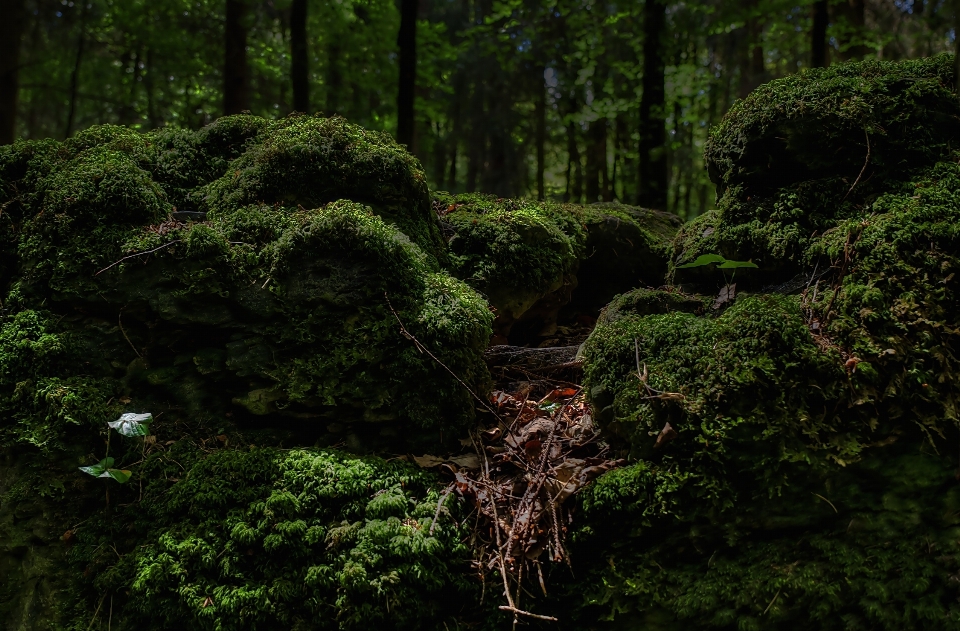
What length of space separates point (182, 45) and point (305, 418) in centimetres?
1426

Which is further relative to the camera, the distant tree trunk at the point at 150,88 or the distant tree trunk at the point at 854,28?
the distant tree trunk at the point at 150,88

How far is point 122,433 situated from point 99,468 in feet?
0.62

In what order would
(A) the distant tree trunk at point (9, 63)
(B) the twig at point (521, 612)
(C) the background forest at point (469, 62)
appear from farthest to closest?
(C) the background forest at point (469, 62) → (A) the distant tree trunk at point (9, 63) → (B) the twig at point (521, 612)

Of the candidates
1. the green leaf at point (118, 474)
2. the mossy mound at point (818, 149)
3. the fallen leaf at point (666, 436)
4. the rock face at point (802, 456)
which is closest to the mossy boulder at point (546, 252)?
the mossy mound at point (818, 149)

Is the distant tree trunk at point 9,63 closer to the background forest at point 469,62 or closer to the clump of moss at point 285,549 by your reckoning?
the background forest at point 469,62

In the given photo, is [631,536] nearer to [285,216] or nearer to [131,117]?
[285,216]

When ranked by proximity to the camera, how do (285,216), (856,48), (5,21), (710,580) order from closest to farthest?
1. (710,580)
2. (285,216)
3. (5,21)
4. (856,48)

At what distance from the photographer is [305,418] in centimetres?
289

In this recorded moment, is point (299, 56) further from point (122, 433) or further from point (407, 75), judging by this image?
point (122, 433)

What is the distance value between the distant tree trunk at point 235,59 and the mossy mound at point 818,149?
8073mm

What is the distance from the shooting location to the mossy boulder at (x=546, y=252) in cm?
382

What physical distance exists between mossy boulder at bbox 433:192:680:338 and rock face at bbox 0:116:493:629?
46 cm

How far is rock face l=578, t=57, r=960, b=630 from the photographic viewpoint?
6.86 ft

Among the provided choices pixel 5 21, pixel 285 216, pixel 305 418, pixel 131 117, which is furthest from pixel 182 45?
pixel 305 418
